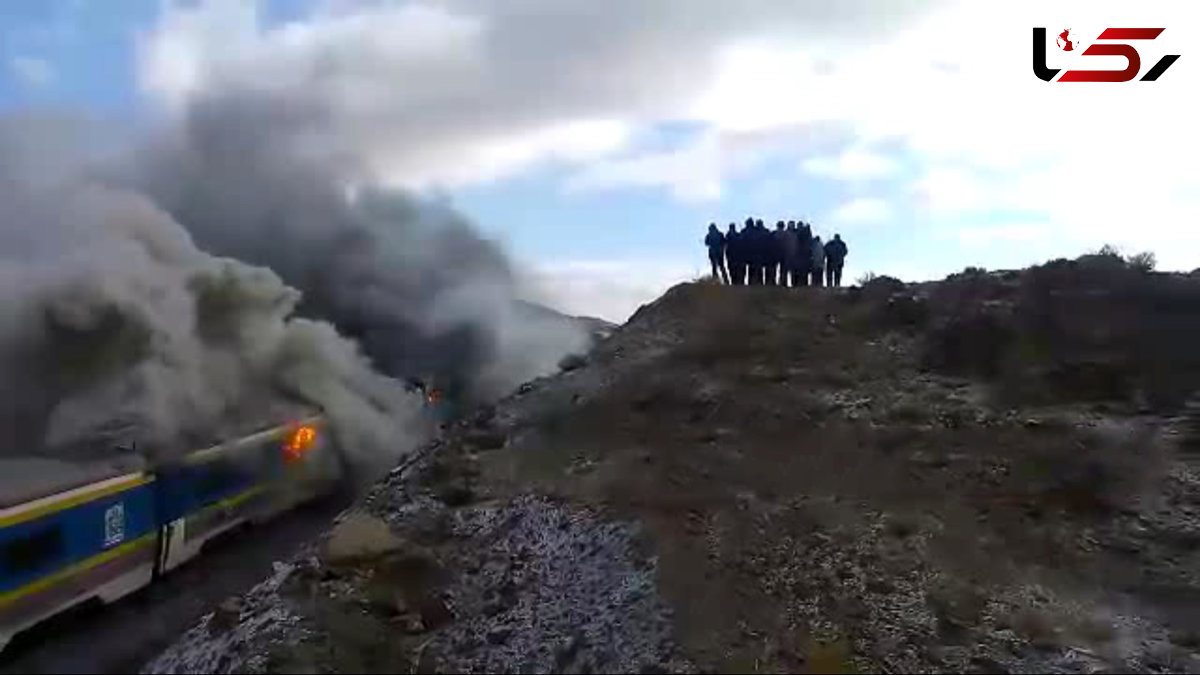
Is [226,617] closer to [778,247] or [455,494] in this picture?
[455,494]

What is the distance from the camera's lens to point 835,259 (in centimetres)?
2192

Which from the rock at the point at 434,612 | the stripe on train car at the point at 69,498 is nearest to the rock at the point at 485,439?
the rock at the point at 434,612

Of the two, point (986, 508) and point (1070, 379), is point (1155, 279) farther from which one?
point (986, 508)

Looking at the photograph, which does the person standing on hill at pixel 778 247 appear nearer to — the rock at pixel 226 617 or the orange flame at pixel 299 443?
the orange flame at pixel 299 443

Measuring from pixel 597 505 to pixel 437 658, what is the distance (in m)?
2.50

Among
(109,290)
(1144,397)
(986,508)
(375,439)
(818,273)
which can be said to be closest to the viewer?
(986,508)

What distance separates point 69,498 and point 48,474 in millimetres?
545

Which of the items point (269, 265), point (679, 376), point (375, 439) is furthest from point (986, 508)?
point (269, 265)

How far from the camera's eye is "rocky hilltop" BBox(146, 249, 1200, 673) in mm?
8672

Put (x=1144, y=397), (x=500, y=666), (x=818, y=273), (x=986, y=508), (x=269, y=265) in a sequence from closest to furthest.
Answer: (x=500, y=666) → (x=986, y=508) → (x=1144, y=397) → (x=818, y=273) → (x=269, y=265)

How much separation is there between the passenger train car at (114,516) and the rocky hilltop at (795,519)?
5.13 meters

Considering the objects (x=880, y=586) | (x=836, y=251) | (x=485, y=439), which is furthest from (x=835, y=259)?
(x=880, y=586)

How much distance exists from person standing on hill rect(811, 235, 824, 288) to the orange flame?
11.2 m

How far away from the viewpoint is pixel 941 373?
14.4 m
